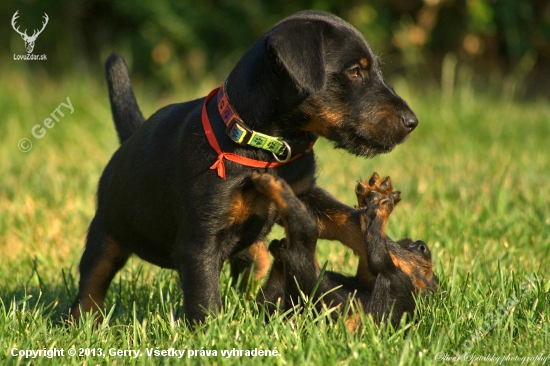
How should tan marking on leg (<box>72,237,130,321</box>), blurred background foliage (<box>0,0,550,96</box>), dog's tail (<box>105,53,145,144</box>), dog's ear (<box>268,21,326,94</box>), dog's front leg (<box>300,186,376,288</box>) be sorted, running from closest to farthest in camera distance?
dog's ear (<box>268,21,326,94</box>) → dog's front leg (<box>300,186,376,288</box>) → tan marking on leg (<box>72,237,130,321</box>) → dog's tail (<box>105,53,145,144</box>) → blurred background foliage (<box>0,0,550,96</box>)

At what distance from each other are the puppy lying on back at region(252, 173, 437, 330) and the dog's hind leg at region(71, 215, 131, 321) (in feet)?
2.50

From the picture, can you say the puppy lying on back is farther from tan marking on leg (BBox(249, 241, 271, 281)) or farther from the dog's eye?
the dog's eye

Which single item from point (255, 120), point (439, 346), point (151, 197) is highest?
point (255, 120)

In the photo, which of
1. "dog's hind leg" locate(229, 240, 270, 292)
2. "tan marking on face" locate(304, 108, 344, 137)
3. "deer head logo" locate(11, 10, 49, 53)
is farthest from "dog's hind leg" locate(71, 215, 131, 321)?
"deer head logo" locate(11, 10, 49, 53)

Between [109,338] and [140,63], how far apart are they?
7758 mm

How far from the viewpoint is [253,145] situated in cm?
298

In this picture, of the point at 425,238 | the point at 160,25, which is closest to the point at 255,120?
the point at 425,238

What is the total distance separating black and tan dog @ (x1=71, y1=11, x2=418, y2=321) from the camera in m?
2.97

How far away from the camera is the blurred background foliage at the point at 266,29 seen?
29.8 ft

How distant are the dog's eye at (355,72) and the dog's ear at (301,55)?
239 mm

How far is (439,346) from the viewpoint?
8.52 feet

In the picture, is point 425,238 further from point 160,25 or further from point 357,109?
point 160,25

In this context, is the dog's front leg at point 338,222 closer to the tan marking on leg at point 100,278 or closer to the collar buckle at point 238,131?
the collar buckle at point 238,131

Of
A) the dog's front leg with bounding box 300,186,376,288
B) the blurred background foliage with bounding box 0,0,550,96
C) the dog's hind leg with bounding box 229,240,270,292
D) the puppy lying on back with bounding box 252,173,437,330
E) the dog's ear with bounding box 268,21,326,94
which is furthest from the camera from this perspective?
the blurred background foliage with bounding box 0,0,550,96
